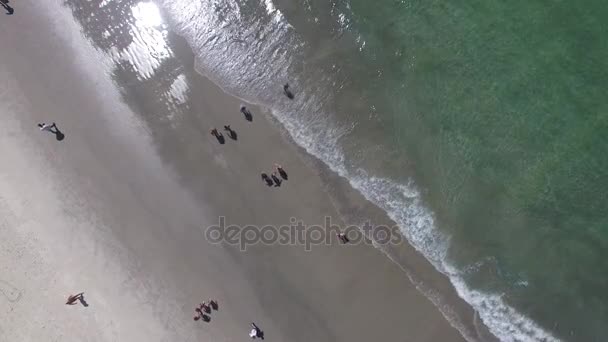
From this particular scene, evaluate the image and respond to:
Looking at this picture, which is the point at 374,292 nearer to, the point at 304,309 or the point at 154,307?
the point at 304,309

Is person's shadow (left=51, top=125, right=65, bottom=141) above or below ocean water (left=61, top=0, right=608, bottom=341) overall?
above

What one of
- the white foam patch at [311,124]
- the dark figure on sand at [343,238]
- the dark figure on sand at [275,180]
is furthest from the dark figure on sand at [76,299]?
the white foam patch at [311,124]

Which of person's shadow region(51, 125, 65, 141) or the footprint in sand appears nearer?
the footprint in sand

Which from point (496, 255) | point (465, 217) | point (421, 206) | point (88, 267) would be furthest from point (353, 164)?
point (88, 267)

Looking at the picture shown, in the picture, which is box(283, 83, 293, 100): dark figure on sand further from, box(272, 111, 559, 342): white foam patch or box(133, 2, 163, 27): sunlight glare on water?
box(133, 2, 163, 27): sunlight glare on water

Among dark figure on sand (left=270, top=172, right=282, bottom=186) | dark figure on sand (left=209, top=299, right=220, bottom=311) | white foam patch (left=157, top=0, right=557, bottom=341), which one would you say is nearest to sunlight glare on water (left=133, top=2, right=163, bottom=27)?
white foam patch (left=157, top=0, right=557, bottom=341)

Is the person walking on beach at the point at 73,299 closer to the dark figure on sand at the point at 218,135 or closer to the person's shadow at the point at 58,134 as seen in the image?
the person's shadow at the point at 58,134
